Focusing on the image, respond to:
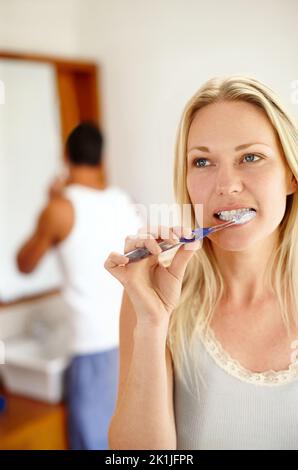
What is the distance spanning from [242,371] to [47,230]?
781 millimetres

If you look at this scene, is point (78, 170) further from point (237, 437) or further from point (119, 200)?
point (237, 437)

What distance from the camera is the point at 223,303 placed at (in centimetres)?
62

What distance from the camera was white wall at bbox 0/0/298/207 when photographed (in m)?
0.66

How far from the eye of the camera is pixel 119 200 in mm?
1255

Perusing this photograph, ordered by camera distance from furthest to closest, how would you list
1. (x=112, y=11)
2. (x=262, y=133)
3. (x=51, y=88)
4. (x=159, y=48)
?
(x=51, y=88) → (x=112, y=11) → (x=159, y=48) → (x=262, y=133)

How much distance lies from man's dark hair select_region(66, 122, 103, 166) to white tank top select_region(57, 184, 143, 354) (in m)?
0.06

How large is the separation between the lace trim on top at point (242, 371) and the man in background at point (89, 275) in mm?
614

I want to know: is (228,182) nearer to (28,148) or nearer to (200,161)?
(200,161)

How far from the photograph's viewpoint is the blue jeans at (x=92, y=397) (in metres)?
1.28

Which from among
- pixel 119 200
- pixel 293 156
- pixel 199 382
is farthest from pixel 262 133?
pixel 119 200

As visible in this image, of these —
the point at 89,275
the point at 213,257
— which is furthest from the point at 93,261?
the point at 213,257

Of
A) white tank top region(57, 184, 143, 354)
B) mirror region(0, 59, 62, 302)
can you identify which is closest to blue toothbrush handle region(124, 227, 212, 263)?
white tank top region(57, 184, 143, 354)

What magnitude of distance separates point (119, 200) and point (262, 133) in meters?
0.74
